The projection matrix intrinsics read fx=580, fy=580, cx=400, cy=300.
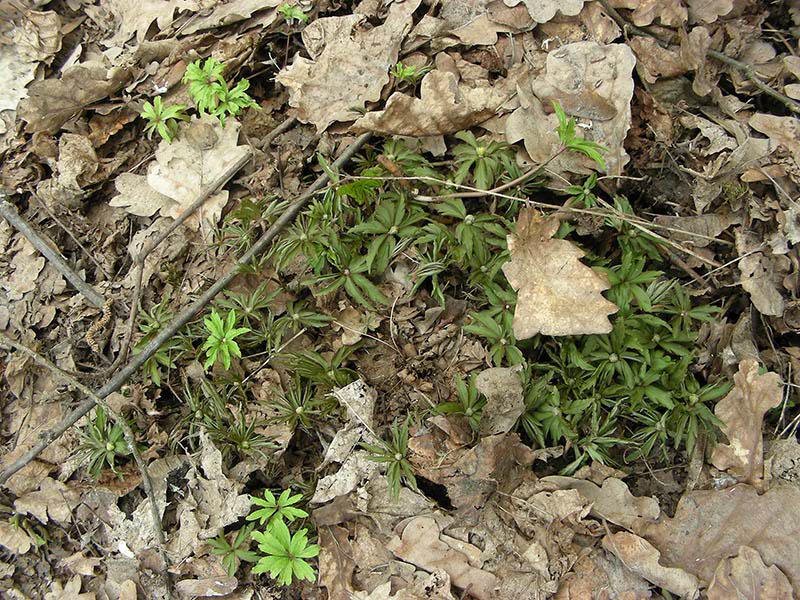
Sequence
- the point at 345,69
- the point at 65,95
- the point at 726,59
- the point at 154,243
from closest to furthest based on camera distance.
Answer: the point at 726,59
the point at 154,243
the point at 345,69
the point at 65,95

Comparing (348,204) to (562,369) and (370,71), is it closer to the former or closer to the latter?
Answer: (370,71)

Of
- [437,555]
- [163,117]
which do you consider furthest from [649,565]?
[163,117]

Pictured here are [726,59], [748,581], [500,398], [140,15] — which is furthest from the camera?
[140,15]

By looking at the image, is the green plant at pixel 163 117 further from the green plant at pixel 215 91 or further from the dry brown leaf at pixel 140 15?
the dry brown leaf at pixel 140 15

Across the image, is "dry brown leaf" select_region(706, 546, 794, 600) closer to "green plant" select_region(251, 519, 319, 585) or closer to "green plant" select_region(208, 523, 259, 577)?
"green plant" select_region(251, 519, 319, 585)

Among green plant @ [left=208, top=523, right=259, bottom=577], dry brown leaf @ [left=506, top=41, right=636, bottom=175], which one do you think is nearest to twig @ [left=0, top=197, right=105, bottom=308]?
green plant @ [left=208, top=523, right=259, bottom=577]

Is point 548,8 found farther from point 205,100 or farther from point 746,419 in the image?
point 746,419
